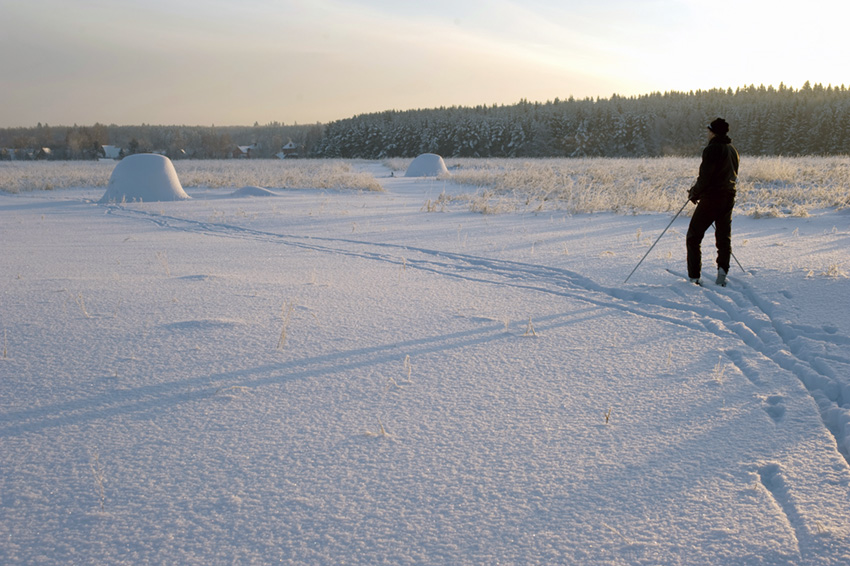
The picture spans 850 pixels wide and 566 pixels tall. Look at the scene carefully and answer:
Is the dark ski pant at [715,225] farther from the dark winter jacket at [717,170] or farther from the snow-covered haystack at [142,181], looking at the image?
the snow-covered haystack at [142,181]

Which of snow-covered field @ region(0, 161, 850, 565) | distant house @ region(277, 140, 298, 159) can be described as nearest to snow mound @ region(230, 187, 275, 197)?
snow-covered field @ region(0, 161, 850, 565)

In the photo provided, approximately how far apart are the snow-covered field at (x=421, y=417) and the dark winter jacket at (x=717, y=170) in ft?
3.26

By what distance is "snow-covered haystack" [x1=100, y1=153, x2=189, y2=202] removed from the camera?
1547 cm

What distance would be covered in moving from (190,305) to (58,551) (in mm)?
3176

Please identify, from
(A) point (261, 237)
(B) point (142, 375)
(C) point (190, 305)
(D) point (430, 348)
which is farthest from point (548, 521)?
(A) point (261, 237)

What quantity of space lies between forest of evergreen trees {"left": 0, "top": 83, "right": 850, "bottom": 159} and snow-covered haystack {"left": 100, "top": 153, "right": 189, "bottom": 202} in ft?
172

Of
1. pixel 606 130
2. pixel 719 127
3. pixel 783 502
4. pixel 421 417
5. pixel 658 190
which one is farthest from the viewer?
pixel 606 130

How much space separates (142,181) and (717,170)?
14.9 meters

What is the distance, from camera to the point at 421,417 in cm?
281

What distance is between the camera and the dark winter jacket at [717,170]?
5570mm

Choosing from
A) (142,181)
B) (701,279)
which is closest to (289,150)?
(142,181)

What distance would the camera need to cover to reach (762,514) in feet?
6.69

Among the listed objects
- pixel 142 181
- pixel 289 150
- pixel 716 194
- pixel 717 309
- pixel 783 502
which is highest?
pixel 289 150

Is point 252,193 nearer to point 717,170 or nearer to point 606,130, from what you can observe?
point 717,170
